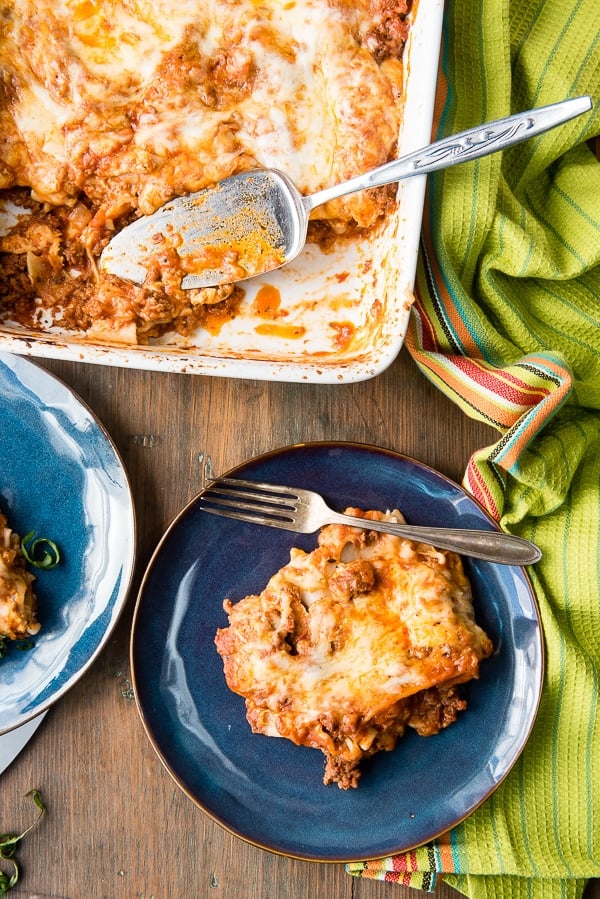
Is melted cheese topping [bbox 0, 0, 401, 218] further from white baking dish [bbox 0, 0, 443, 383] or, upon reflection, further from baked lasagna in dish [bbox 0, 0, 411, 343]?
white baking dish [bbox 0, 0, 443, 383]

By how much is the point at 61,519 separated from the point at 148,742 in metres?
0.60

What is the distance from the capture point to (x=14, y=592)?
1.80 m

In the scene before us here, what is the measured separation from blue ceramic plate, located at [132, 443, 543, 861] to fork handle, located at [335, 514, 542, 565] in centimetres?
6

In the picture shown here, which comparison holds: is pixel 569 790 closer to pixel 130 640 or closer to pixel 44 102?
pixel 130 640

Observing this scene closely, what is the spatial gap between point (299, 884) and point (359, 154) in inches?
68.8

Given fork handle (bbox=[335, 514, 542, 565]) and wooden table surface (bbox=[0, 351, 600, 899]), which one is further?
wooden table surface (bbox=[0, 351, 600, 899])

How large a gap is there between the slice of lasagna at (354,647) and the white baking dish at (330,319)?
429 mm

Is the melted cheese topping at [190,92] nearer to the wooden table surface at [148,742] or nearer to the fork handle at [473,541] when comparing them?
the wooden table surface at [148,742]

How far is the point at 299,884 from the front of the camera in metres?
1.95

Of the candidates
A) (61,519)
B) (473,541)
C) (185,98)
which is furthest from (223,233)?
(473,541)

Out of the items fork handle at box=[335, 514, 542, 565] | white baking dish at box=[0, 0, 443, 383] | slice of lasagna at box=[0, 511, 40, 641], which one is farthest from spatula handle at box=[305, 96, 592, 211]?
slice of lasagna at box=[0, 511, 40, 641]

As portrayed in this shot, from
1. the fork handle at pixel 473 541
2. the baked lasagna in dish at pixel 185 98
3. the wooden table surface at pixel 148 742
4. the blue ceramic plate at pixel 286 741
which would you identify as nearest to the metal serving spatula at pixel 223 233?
the baked lasagna in dish at pixel 185 98

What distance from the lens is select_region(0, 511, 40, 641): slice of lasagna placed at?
1789 mm

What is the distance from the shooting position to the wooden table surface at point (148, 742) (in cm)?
195
